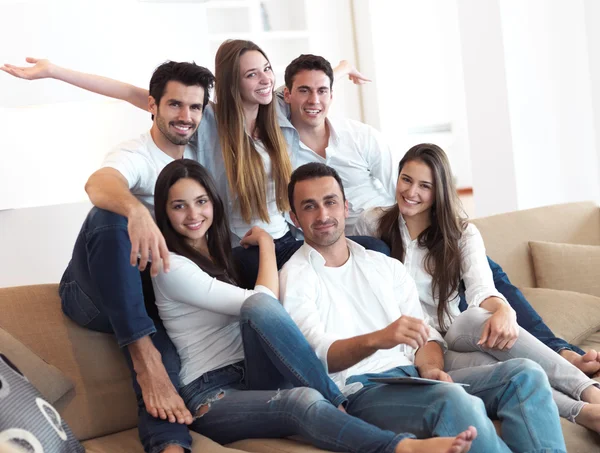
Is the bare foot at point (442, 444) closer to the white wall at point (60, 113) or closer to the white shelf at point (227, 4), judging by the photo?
the white wall at point (60, 113)

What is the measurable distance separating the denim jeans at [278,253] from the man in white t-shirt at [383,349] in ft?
0.47

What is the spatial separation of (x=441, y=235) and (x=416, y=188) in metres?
0.18

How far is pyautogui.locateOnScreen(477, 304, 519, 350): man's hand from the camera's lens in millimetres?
2475

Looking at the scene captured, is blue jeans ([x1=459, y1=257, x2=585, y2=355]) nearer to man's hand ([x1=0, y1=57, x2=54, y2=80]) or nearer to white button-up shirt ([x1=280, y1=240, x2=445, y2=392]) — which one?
white button-up shirt ([x1=280, y1=240, x2=445, y2=392])

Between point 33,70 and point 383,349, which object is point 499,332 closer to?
point 383,349

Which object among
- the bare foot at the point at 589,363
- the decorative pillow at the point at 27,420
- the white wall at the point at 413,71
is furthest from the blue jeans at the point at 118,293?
the white wall at the point at 413,71

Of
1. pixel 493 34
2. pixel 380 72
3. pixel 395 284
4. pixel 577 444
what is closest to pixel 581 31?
pixel 493 34

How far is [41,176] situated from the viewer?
508 centimetres

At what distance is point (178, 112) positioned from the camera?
9.11 ft

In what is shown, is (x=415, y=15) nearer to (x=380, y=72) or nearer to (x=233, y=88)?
(x=380, y=72)

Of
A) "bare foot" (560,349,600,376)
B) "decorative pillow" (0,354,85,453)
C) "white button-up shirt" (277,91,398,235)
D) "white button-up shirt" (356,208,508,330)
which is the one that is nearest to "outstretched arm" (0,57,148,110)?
"white button-up shirt" (277,91,398,235)

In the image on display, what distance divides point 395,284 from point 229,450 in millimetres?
788

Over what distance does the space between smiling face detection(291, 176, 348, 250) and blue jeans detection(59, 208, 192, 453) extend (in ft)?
1.75

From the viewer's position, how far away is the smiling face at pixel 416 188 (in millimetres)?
2803
